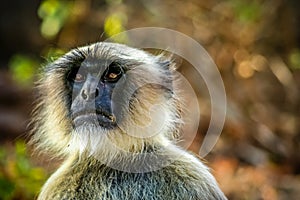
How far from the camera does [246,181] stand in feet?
22.6

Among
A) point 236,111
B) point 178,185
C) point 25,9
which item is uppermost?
point 25,9

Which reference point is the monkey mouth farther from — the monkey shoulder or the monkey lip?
the monkey shoulder

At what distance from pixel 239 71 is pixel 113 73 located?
402cm

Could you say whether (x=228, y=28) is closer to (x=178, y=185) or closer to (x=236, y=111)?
(x=236, y=111)

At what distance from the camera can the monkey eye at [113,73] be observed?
4.21 metres

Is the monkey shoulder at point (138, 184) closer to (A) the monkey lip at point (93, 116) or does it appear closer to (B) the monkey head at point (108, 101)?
(B) the monkey head at point (108, 101)

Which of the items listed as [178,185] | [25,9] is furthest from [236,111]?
[25,9]

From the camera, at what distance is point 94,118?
4.03 metres

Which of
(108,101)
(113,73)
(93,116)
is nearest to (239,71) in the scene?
(113,73)

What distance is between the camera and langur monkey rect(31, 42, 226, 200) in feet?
13.4

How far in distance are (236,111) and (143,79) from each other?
360 cm

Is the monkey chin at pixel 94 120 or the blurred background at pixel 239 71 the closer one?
the monkey chin at pixel 94 120

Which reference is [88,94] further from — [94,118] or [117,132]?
[117,132]

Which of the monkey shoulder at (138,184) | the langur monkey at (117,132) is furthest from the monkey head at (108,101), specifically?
the monkey shoulder at (138,184)
